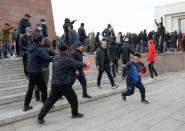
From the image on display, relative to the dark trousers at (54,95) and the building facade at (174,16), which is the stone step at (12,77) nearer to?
the dark trousers at (54,95)

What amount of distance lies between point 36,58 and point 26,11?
39.1ft

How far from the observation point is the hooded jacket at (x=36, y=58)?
23.9 feet

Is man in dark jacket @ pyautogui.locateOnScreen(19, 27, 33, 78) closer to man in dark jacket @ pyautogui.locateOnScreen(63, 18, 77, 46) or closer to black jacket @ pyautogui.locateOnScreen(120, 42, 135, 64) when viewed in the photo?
man in dark jacket @ pyautogui.locateOnScreen(63, 18, 77, 46)

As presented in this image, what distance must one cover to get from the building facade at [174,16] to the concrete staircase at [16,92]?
26.6 metres

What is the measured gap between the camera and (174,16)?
38.1 m

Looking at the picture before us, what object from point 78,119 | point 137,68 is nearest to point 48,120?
point 78,119

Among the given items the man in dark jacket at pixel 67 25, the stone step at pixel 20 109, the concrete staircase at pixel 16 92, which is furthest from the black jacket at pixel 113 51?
the stone step at pixel 20 109

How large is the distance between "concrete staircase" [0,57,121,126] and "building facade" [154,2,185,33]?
26.6 m

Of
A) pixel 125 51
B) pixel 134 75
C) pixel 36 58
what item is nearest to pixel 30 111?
pixel 36 58

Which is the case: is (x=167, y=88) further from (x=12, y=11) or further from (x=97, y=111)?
(x=12, y=11)

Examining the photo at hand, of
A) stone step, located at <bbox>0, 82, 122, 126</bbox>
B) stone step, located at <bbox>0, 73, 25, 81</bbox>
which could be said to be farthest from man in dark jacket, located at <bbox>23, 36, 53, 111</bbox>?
stone step, located at <bbox>0, 73, 25, 81</bbox>

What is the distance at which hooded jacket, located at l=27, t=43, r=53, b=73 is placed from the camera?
728cm

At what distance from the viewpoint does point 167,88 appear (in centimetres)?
1157

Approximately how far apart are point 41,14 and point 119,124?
14098mm
